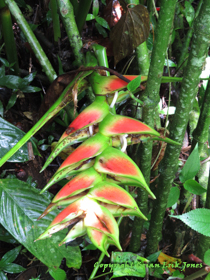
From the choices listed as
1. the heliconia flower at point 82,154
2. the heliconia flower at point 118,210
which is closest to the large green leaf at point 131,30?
the heliconia flower at point 82,154

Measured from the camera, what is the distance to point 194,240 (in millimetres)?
959

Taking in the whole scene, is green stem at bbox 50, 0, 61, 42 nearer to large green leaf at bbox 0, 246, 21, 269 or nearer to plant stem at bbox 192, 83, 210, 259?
plant stem at bbox 192, 83, 210, 259

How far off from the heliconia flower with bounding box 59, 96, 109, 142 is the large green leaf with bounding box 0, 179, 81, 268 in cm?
34

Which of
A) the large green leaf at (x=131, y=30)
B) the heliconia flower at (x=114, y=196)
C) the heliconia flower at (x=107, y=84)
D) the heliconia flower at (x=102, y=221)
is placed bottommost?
the heliconia flower at (x=102, y=221)

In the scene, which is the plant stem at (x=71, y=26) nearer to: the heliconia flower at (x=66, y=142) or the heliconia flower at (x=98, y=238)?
the heliconia flower at (x=66, y=142)

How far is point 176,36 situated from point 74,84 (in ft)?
2.81

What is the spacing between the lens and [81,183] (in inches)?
15.6

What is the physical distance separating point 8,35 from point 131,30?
17.6 inches

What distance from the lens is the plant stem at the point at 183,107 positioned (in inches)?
18.3

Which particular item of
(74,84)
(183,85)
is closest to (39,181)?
(74,84)

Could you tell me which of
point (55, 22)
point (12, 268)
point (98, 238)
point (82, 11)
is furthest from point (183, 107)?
point (12, 268)

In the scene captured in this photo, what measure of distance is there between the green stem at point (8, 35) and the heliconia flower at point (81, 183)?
0.63 m

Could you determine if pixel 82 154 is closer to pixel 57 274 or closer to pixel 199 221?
pixel 199 221

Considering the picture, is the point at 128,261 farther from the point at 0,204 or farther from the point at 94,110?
the point at 94,110
